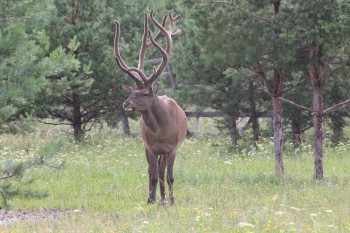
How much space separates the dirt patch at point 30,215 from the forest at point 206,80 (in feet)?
1.28

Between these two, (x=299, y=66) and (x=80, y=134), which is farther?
(x=80, y=134)

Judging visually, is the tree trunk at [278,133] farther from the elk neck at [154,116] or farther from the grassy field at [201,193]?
the elk neck at [154,116]

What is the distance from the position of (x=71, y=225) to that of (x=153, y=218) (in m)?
1.07

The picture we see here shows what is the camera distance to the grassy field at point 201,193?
906 cm

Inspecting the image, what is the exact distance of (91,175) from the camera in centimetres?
1507

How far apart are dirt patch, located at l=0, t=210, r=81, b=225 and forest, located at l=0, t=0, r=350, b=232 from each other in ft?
1.28

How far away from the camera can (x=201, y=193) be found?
12.5 metres

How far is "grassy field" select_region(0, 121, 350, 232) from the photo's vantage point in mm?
9062

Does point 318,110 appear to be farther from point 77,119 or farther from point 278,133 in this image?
point 77,119

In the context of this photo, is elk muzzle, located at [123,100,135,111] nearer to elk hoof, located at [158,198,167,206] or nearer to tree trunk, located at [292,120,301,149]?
elk hoof, located at [158,198,167,206]

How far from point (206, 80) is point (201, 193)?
27.0ft

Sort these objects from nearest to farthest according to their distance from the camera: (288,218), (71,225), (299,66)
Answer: (288,218)
(71,225)
(299,66)

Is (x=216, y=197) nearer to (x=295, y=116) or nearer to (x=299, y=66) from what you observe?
(x=299, y=66)

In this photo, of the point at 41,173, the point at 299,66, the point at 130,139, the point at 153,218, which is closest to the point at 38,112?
the point at 130,139
